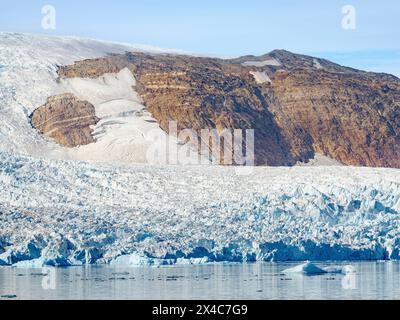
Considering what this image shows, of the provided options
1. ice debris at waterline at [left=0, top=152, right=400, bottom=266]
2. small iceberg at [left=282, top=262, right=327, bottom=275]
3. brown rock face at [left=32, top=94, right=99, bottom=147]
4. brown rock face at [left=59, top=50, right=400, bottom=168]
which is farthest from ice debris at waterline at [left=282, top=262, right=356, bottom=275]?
brown rock face at [left=59, top=50, right=400, bottom=168]

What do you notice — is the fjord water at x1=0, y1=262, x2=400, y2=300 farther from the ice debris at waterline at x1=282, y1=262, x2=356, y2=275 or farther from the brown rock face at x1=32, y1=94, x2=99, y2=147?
the brown rock face at x1=32, y1=94, x2=99, y2=147

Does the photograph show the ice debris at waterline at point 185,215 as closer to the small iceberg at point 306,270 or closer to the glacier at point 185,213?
the glacier at point 185,213

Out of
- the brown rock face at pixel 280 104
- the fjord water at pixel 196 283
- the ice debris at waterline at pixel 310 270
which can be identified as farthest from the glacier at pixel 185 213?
the brown rock face at pixel 280 104

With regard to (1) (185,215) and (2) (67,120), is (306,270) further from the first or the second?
(2) (67,120)

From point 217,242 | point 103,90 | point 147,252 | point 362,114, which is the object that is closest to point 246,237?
point 217,242

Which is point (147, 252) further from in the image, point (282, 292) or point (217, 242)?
point (282, 292)
